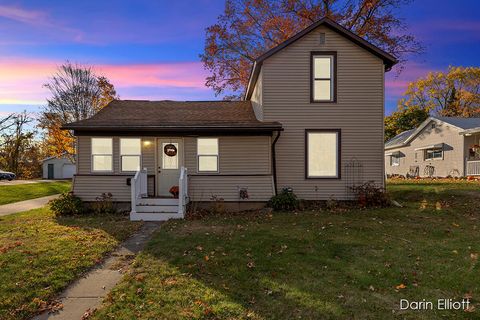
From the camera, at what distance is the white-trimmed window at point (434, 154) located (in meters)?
26.7

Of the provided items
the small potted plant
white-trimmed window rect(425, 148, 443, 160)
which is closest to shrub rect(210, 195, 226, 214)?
the small potted plant

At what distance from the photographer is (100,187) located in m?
12.1

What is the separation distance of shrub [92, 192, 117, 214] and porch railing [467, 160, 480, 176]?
2252 centimetres

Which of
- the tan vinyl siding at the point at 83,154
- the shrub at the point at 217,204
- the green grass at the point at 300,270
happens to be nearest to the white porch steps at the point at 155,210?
the green grass at the point at 300,270

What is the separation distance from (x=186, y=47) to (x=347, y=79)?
34.1 feet

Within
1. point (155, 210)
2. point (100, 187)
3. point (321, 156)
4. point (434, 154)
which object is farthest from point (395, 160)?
point (100, 187)

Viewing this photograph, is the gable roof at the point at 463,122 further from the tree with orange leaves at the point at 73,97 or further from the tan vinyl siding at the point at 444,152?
the tree with orange leaves at the point at 73,97

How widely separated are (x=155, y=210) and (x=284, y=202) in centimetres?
440

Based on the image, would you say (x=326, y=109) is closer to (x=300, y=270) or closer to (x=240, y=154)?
(x=240, y=154)

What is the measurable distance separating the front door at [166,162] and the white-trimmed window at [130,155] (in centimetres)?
74

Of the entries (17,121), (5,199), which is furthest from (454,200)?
(17,121)

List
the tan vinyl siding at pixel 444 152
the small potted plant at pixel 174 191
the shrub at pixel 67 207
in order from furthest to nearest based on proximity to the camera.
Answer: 1. the tan vinyl siding at pixel 444 152
2. the small potted plant at pixel 174 191
3. the shrub at pixel 67 207

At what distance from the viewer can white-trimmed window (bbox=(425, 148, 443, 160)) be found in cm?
2672

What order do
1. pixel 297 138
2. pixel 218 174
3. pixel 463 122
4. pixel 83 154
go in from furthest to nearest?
pixel 463 122
pixel 297 138
pixel 83 154
pixel 218 174
